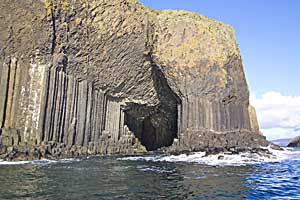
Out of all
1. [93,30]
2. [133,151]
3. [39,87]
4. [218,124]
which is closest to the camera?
[39,87]

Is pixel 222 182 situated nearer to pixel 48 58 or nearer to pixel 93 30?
pixel 48 58

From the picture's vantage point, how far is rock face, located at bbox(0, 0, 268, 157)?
25.1 meters

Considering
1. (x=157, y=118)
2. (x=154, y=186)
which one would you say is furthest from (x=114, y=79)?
(x=154, y=186)

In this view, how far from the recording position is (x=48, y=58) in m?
26.8

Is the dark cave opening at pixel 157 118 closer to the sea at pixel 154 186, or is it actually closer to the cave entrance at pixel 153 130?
the cave entrance at pixel 153 130

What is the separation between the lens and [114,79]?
32.9 meters

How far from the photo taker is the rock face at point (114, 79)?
2512 centimetres

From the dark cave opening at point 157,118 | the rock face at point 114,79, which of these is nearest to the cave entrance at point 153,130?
the dark cave opening at point 157,118

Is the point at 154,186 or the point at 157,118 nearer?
the point at 154,186

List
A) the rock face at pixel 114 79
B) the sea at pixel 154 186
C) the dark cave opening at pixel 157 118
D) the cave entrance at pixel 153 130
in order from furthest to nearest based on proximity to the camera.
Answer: the cave entrance at pixel 153 130 → the dark cave opening at pixel 157 118 → the rock face at pixel 114 79 → the sea at pixel 154 186

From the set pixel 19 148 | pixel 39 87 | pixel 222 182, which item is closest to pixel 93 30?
pixel 39 87

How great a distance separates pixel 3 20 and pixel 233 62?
23.6 metres

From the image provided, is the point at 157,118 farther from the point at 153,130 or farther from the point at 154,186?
the point at 154,186

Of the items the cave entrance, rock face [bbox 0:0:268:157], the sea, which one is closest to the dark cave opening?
the cave entrance
